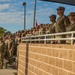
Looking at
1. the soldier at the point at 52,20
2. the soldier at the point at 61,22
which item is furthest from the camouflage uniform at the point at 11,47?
the soldier at the point at 61,22

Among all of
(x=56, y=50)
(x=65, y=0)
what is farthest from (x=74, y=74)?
(x=65, y=0)

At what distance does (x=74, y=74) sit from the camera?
6.84 metres

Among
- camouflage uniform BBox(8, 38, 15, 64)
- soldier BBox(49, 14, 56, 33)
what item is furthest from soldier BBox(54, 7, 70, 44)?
camouflage uniform BBox(8, 38, 15, 64)

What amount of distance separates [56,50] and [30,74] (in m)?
3.32

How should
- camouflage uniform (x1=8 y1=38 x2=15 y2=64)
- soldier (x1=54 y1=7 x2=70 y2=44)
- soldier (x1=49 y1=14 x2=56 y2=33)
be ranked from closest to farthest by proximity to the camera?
soldier (x1=54 y1=7 x2=70 y2=44), soldier (x1=49 y1=14 x2=56 y2=33), camouflage uniform (x1=8 y1=38 x2=15 y2=64)

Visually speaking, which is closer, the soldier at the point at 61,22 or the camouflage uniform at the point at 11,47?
the soldier at the point at 61,22

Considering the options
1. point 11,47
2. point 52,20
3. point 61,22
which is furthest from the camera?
point 11,47

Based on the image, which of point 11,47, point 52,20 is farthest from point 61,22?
point 11,47

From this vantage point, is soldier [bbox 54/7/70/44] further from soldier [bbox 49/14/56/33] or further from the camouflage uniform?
the camouflage uniform

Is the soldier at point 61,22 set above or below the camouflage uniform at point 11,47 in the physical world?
above

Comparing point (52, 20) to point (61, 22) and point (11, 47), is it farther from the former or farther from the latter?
point (11, 47)

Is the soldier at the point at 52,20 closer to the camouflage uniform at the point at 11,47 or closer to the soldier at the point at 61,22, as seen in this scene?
the soldier at the point at 61,22

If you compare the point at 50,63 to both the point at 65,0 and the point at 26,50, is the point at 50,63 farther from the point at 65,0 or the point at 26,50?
the point at 65,0

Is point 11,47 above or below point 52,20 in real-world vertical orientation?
below
